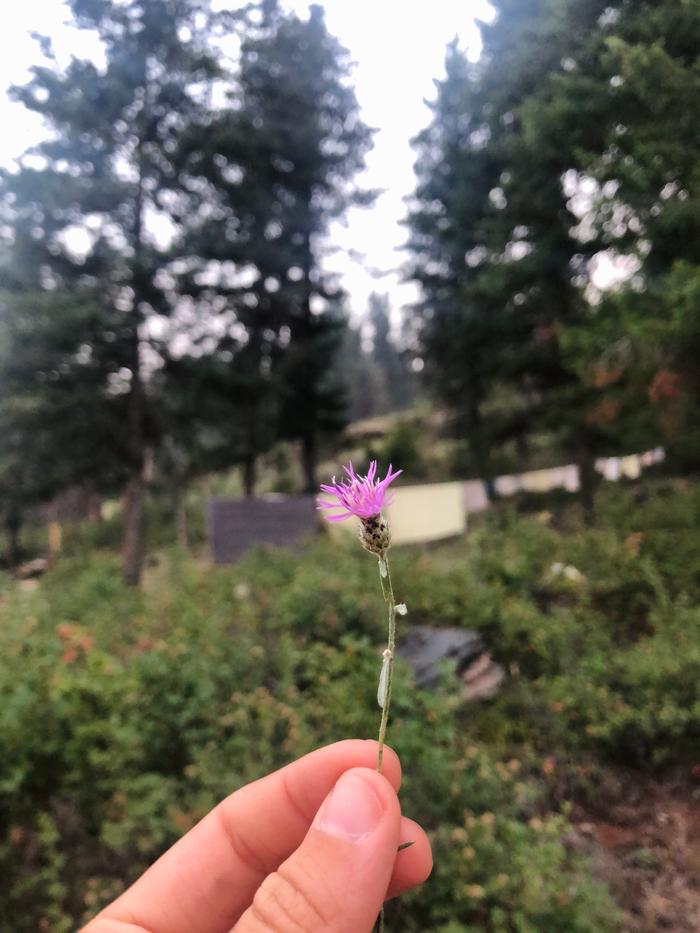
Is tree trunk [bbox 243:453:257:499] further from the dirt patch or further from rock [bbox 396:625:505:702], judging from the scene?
the dirt patch

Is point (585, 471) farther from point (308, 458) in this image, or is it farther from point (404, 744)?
point (404, 744)

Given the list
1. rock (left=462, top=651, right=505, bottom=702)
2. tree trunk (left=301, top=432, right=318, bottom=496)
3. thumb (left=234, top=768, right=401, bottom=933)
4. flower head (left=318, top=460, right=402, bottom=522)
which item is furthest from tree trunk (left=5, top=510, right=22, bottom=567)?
flower head (left=318, top=460, right=402, bottom=522)

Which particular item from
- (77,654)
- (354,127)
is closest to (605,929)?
(77,654)

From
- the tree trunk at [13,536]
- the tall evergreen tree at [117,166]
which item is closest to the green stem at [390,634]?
the tall evergreen tree at [117,166]

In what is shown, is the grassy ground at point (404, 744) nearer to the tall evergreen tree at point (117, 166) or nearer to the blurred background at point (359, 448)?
the blurred background at point (359, 448)

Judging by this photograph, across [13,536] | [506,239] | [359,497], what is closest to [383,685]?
[359,497]
